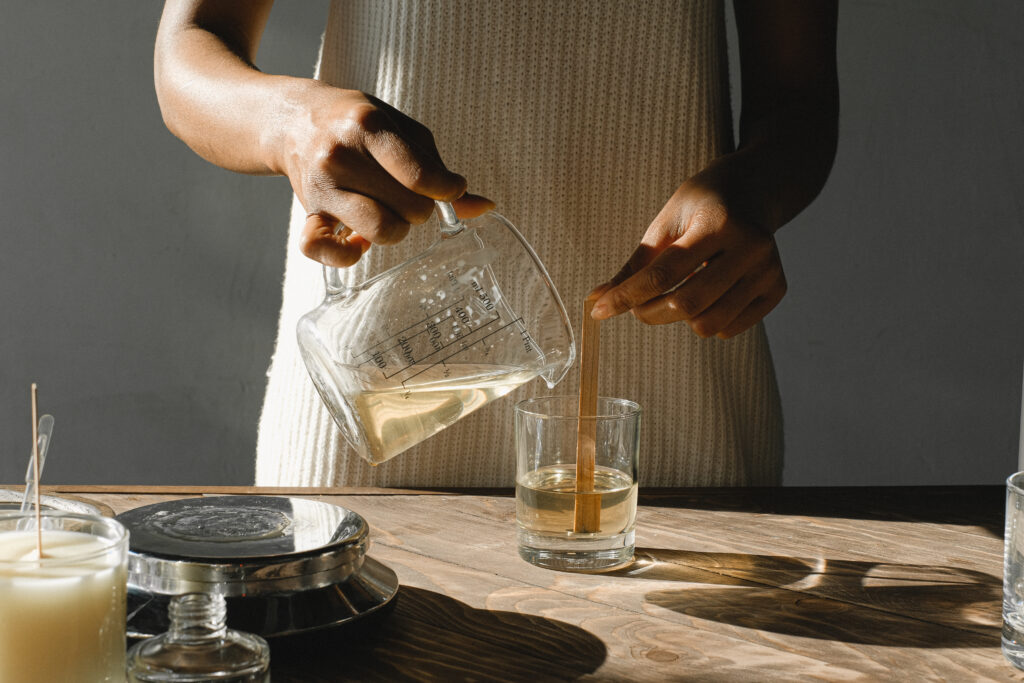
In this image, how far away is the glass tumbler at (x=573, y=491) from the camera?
0.87 m

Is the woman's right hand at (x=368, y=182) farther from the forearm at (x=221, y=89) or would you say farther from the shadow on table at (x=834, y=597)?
the shadow on table at (x=834, y=597)

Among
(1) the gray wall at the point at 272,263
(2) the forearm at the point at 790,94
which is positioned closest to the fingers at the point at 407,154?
(2) the forearm at the point at 790,94

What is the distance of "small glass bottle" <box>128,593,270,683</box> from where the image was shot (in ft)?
1.93

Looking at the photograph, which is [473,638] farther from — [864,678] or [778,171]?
[778,171]

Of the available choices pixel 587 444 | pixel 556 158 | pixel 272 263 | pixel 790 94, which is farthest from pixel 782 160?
pixel 272 263

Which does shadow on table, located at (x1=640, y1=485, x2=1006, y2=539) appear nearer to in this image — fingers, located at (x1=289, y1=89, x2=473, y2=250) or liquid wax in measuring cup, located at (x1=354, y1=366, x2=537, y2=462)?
liquid wax in measuring cup, located at (x1=354, y1=366, x2=537, y2=462)

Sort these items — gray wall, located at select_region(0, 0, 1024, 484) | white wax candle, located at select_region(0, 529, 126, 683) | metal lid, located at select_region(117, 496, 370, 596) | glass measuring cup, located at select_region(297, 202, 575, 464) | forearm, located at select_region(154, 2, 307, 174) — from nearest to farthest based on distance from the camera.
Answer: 1. white wax candle, located at select_region(0, 529, 126, 683)
2. metal lid, located at select_region(117, 496, 370, 596)
3. glass measuring cup, located at select_region(297, 202, 575, 464)
4. forearm, located at select_region(154, 2, 307, 174)
5. gray wall, located at select_region(0, 0, 1024, 484)

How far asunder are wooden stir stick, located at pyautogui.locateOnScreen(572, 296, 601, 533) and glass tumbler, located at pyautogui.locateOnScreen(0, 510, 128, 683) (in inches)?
15.0

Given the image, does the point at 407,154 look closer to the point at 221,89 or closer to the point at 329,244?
the point at 329,244

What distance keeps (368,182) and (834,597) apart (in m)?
0.48

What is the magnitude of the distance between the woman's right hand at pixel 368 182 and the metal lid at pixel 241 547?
0.20 metres

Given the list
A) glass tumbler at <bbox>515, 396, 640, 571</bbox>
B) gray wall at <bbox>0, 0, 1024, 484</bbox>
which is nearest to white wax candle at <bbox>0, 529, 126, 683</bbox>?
glass tumbler at <bbox>515, 396, 640, 571</bbox>

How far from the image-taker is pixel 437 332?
0.79m

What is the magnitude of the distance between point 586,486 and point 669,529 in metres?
0.18
